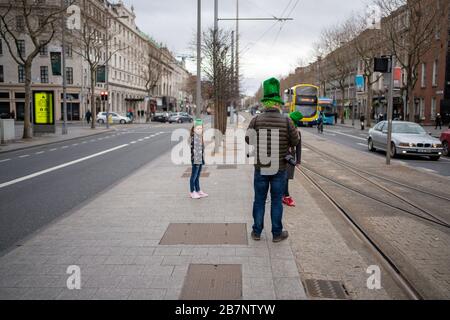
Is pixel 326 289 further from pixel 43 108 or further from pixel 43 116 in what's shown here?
pixel 43 116

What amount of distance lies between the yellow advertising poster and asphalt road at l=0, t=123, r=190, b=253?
899cm

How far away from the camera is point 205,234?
602 centimetres

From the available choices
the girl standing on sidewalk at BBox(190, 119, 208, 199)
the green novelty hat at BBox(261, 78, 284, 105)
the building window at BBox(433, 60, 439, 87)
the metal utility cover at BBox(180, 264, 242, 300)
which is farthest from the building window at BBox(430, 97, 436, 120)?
the metal utility cover at BBox(180, 264, 242, 300)

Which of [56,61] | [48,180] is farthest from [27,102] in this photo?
[48,180]

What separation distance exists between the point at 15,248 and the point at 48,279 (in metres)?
1.39

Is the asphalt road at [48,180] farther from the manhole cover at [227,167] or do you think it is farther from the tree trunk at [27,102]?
the tree trunk at [27,102]

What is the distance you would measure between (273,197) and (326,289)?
67.1 inches

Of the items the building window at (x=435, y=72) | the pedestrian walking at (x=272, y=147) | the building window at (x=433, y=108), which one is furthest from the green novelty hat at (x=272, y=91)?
the building window at (x=433, y=108)

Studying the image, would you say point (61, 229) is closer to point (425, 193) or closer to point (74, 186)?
point (74, 186)

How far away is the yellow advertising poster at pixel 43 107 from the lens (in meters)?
28.4

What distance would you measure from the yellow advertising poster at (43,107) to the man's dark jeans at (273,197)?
25.8 metres

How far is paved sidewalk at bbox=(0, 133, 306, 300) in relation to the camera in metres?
4.11
